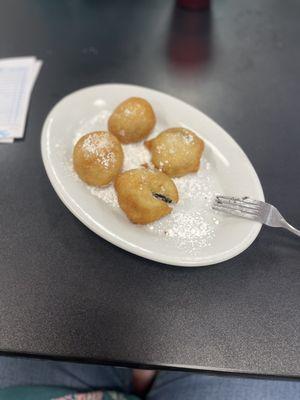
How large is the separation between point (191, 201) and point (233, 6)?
2.38ft

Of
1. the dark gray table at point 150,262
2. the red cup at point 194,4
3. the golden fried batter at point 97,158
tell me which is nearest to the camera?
the dark gray table at point 150,262

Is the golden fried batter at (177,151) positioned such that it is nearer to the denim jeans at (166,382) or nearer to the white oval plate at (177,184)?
the white oval plate at (177,184)

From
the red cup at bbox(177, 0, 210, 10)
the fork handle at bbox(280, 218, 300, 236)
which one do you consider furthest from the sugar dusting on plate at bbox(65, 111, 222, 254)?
the red cup at bbox(177, 0, 210, 10)

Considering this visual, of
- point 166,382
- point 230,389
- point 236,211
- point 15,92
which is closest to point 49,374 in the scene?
point 166,382

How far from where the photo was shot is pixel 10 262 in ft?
1.95

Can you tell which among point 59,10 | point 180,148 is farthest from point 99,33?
point 180,148

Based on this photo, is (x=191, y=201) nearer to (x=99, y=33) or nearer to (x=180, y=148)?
(x=180, y=148)

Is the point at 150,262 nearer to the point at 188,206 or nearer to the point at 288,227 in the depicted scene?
the point at 188,206

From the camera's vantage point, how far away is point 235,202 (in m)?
0.61

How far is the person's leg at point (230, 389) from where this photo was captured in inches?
25.5

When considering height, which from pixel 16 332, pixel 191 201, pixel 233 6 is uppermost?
pixel 233 6

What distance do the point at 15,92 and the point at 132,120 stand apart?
32 cm

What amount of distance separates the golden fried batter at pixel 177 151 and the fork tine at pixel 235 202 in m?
0.08

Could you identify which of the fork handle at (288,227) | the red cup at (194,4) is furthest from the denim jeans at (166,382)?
the red cup at (194,4)
